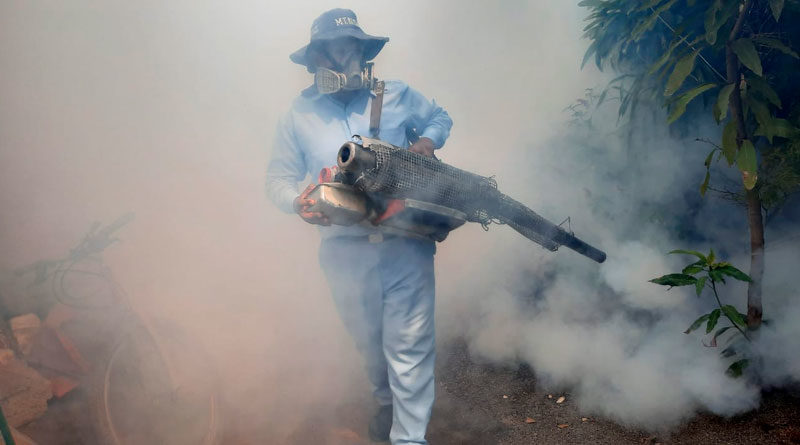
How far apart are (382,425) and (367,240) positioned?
4.22 feet

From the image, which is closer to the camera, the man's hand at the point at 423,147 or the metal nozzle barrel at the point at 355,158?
the metal nozzle barrel at the point at 355,158

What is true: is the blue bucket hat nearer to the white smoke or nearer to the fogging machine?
the fogging machine

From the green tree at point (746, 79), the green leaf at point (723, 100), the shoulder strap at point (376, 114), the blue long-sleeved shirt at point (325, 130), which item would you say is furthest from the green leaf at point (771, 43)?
the shoulder strap at point (376, 114)

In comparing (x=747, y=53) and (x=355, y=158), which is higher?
(x=747, y=53)

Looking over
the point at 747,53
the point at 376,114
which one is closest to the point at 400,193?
the point at 376,114

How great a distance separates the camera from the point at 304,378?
4.22m

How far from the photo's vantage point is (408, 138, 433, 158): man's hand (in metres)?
2.94

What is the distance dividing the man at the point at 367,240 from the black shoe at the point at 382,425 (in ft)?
0.61

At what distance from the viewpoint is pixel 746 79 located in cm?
282

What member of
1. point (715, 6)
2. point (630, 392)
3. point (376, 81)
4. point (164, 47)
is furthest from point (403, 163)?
point (164, 47)

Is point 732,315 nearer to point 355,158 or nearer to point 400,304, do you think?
point 400,304

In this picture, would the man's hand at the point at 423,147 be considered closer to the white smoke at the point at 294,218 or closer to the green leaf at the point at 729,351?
the white smoke at the point at 294,218

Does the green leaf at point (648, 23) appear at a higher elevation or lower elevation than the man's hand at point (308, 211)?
higher

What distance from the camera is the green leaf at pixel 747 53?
2600 millimetres
